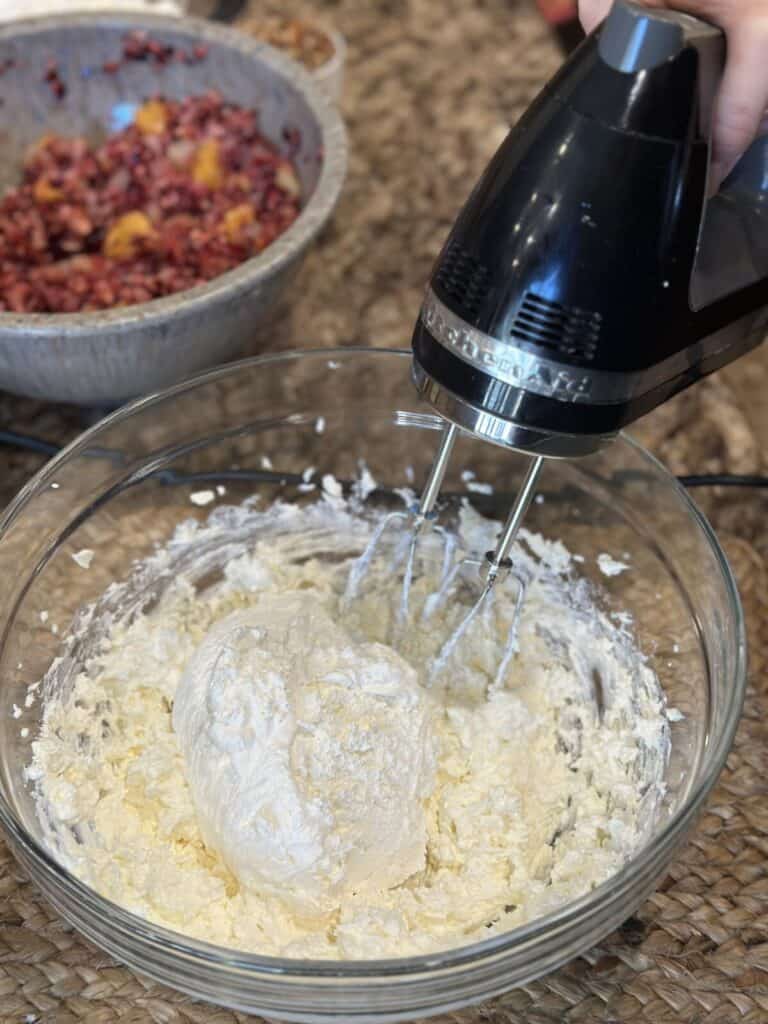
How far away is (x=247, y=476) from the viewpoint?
108 centimetres

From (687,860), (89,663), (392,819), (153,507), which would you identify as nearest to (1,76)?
(153,507)

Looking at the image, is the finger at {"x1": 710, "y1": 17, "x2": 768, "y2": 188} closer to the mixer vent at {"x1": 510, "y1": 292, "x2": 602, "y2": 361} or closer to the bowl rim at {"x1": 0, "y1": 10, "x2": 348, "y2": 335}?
the mixer vent at {"x1": 510, "y1": 292, "x2": 602, "y2": 361}

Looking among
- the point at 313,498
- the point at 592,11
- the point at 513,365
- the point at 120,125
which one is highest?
the point at 592,11

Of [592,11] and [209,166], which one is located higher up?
[592,11]

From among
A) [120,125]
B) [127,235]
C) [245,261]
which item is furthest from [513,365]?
[120,125]

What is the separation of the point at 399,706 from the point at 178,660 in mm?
216

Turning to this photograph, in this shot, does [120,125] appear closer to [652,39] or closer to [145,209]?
[145,209]

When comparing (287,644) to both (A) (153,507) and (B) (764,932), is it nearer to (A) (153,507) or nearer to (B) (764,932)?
(A) (153,507)

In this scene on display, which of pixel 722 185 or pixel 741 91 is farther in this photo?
pixel 722 185

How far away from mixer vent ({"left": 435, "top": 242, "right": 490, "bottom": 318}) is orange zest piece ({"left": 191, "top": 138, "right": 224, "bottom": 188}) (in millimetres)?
701

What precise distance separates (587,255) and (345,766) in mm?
413

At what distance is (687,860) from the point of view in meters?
0.88

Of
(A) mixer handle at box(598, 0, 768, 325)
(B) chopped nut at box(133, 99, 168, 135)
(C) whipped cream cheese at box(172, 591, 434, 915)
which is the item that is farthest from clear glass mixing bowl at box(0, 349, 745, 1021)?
(B) chopped nut at box(133, 99, 168, 135)

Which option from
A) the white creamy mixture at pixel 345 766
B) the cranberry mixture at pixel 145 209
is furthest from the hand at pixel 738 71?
the cranberry mixture at pixel 145 209
